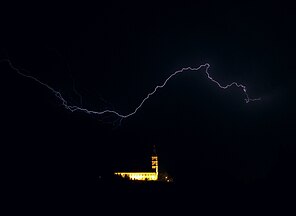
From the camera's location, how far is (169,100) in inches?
1084

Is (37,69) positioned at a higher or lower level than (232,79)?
lower

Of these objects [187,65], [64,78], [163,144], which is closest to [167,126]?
[163,144]

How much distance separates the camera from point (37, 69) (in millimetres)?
20875

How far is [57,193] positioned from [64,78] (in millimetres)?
12985

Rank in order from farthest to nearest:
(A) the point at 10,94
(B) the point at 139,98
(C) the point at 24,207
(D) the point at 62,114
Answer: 1. (B) the point at 139,98
2. (D) the point at 62,114
3. (A) the point at 10,94
4. (C) the point at 24,207

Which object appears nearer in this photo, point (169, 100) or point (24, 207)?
point (24, 207)

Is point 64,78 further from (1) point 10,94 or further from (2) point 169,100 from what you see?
(2) point 169,100

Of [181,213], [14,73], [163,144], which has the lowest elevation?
[181,213]

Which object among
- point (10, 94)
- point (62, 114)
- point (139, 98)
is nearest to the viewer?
point (10, 94)

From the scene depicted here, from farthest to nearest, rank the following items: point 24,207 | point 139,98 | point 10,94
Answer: point 139,98
point 10,94
point 24,207

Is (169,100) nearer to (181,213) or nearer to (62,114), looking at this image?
(62,114)

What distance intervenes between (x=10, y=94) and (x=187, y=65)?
12925 millimetres

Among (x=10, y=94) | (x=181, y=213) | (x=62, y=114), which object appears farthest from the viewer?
(x=62, y=114)

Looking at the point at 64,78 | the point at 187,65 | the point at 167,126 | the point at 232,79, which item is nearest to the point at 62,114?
the point at 64,78
